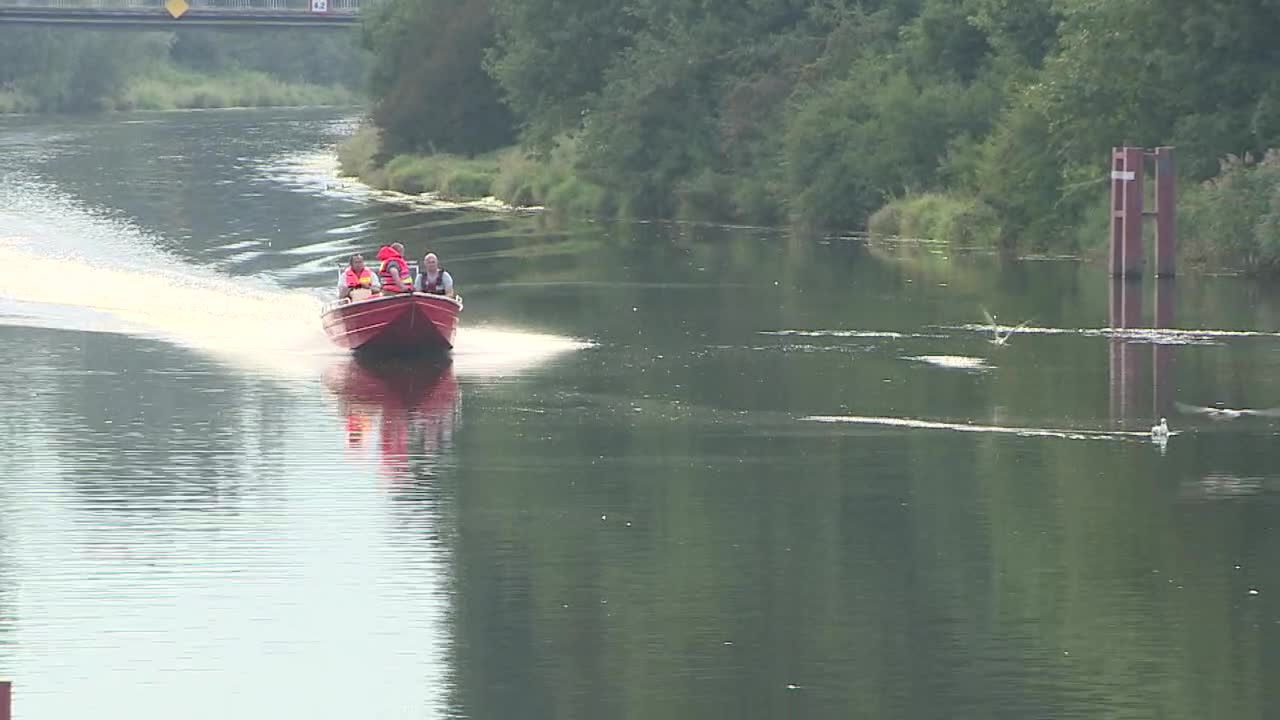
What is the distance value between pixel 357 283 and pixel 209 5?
106319 millimetres

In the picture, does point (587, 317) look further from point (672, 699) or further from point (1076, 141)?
point (672, 699)

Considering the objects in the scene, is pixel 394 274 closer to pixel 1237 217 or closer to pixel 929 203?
pixel 1237 217

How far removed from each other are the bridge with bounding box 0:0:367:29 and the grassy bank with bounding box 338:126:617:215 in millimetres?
37396

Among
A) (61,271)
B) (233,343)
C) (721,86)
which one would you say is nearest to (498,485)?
(233,343)

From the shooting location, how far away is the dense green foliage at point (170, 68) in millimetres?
153625

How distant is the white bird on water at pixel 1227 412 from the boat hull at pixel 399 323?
1080 cm

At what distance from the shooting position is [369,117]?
94.8 meters

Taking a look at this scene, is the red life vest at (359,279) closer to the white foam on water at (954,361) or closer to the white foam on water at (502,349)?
the white foam on water at (502,349)

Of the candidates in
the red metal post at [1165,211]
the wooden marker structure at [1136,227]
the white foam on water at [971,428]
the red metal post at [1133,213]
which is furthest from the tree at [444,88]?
the white foam on water at [971,428]

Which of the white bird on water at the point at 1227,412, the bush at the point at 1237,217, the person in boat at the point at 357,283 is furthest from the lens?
the bush at the point at 1237,217

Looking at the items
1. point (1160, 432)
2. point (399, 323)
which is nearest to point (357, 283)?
point (399, 323)

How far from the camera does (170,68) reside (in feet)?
570

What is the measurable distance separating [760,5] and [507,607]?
51797 mm

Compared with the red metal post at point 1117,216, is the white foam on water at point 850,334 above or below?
below
